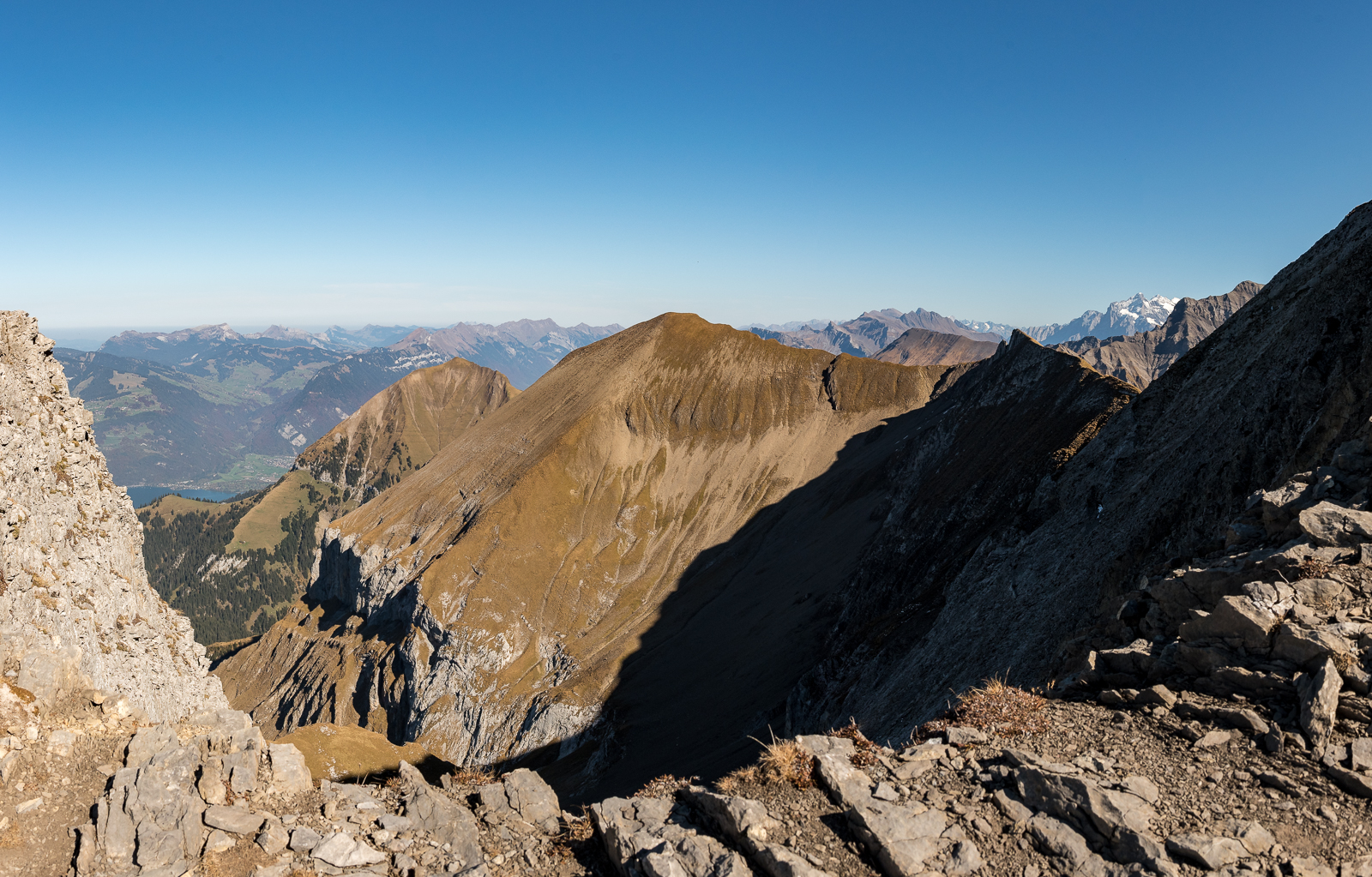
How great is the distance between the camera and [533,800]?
55.8 feet

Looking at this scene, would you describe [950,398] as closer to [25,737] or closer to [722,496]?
[722,496]

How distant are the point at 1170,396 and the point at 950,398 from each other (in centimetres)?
9371

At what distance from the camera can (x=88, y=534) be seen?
87.6ft

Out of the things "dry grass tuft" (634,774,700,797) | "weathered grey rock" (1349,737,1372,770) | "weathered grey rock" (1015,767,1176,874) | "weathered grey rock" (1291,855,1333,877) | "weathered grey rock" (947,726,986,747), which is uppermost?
"weathered grey rock" (1349,737,1372,770)

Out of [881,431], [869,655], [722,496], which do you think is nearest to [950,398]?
[881,431]

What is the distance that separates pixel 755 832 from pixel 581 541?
129m

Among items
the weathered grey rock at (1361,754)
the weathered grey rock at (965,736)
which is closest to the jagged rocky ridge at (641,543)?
the weathered grey rock at (965,736)

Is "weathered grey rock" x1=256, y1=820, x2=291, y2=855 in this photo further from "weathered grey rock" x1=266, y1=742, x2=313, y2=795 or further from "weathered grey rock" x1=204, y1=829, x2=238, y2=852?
"weathered grey rock" x1=266, y1=742, x2=313, y2=795

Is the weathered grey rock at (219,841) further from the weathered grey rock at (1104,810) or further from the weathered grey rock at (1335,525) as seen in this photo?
the weathered grey rock at (1335,525)

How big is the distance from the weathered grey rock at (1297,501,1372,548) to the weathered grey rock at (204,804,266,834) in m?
25.7

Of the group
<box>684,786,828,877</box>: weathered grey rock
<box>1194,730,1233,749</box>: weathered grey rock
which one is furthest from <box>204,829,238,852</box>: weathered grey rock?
<box>1194,730,1233,749</box>: weathered grey rock

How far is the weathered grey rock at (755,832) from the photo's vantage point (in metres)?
11.3

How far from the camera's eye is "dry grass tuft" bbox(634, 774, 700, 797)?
1507cm

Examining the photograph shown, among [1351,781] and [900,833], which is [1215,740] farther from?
[900,833]
